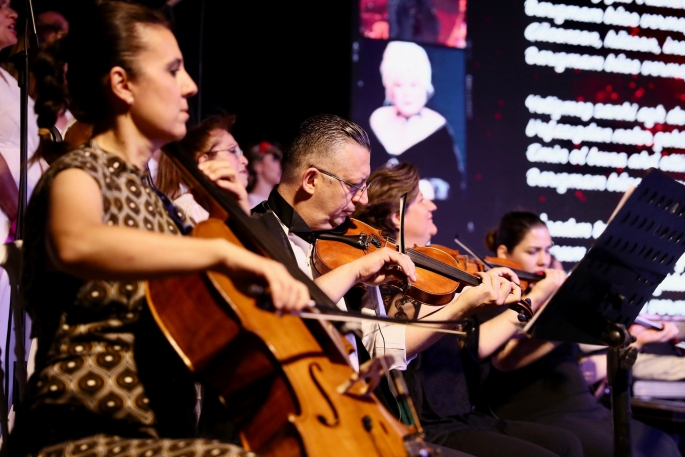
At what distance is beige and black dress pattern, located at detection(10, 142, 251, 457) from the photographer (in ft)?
4.24

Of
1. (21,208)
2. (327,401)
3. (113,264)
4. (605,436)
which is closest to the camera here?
(113,264)

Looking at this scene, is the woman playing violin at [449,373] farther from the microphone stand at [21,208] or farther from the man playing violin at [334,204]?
the microphone stand at [21,208]

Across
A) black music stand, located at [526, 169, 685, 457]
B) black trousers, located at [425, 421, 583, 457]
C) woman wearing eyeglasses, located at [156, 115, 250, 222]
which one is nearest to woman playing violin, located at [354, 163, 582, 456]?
black trousers, located at [425, 421, 583, 457]

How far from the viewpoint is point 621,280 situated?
7.00 feet

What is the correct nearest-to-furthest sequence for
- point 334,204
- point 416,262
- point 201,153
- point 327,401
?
point 327,401
point 334,204
point 416,262
point 201,153

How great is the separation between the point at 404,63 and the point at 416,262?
210cm

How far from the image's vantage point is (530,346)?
10.7 ft

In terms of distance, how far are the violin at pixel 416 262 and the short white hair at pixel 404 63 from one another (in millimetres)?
1846

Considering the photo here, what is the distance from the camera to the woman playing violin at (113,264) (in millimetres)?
1200

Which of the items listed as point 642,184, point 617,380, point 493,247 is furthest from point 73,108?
point 493,247

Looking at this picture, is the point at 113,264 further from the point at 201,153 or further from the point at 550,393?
the point at 550,393

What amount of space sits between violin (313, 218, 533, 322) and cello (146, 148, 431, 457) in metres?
0.93

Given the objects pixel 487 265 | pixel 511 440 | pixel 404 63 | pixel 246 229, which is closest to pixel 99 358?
pixel 246 229

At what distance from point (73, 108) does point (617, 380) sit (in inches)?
67.1
